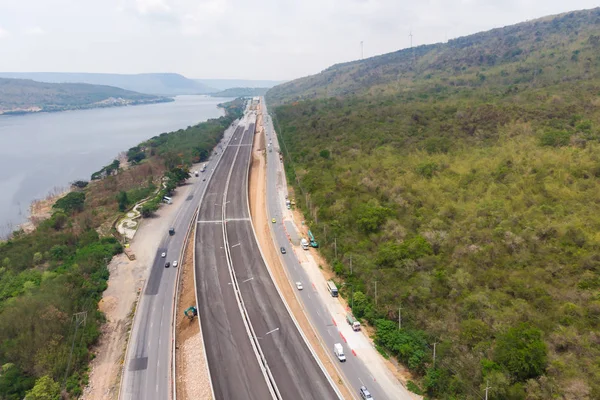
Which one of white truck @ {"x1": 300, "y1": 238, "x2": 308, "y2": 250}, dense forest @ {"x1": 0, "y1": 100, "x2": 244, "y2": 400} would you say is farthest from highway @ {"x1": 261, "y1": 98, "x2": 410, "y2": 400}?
dense forest @ {"x1": 0, "y1": 100, "x2": 244, "y2": 400}

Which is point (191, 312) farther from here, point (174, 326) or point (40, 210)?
point (40, 210)

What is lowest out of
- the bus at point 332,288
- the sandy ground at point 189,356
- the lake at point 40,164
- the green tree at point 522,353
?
the sandy ground at point 189,356

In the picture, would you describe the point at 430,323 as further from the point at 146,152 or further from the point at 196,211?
the point at 146,152

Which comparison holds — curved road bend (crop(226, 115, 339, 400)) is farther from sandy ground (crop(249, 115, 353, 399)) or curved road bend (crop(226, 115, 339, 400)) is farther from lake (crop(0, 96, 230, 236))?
lake (crop(0, 96, 230, 236))

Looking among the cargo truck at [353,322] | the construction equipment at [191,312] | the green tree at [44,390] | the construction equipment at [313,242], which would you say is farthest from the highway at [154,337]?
the construction equipment at [313,242]

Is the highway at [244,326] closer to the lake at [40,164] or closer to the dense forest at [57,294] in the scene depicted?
the dense forest at [57,294]

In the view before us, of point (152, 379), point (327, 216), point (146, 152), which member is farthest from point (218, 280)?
point (146, 152)
